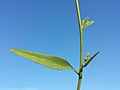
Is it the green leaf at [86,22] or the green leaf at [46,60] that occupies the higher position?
the green leaf at [86,22]

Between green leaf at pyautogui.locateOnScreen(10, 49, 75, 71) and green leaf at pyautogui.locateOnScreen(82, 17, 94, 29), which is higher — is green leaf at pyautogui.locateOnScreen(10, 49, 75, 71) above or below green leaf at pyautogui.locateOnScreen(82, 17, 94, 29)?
below

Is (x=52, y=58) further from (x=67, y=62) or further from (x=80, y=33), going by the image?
(x=80, y=33)

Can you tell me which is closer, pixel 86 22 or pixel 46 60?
pixel 46 60

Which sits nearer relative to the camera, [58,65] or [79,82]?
[79,82]

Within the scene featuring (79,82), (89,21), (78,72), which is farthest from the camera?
(89,21)

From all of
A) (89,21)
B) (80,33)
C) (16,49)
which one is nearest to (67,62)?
(80,33)

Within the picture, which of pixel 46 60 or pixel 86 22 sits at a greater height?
pixel 86 22

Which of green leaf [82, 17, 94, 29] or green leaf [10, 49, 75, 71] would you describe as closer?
green leaf [10, 49, 75, 71]

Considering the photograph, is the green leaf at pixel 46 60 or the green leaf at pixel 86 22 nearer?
the green leaf at pixel 46 60
